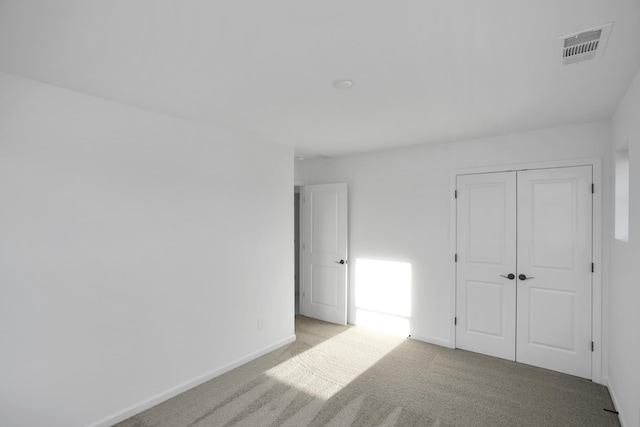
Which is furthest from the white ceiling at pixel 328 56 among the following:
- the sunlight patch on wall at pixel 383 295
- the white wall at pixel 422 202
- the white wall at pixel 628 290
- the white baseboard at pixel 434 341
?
the white baseboard at pixel 434 341

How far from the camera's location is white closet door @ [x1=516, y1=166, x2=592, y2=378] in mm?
3316

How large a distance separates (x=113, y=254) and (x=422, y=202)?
133 inches

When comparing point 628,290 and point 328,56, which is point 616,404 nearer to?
point 628,290

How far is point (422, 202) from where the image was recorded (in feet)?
14.0

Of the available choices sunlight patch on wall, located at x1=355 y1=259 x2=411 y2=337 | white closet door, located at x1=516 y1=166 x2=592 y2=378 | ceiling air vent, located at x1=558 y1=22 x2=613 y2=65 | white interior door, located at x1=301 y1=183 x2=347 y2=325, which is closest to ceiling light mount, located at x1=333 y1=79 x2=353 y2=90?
ceiling air vent, located at x1=558 y1=22 x2=613 y2=65

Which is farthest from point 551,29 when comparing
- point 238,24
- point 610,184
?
point 610,184

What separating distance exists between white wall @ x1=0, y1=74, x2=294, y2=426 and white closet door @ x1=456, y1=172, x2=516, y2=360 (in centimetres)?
242

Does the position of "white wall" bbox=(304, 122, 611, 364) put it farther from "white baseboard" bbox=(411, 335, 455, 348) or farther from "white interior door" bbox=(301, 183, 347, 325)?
"white interior door" bbox=(301, 183, 347, 325)

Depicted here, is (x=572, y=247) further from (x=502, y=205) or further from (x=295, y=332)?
(x=295, y=332)

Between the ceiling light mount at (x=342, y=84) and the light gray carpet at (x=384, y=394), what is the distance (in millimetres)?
2483

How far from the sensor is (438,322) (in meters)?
4.18

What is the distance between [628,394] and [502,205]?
6.34ft

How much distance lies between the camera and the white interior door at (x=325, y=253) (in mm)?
4902

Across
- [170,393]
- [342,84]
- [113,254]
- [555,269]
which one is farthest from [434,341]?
[113,254]
